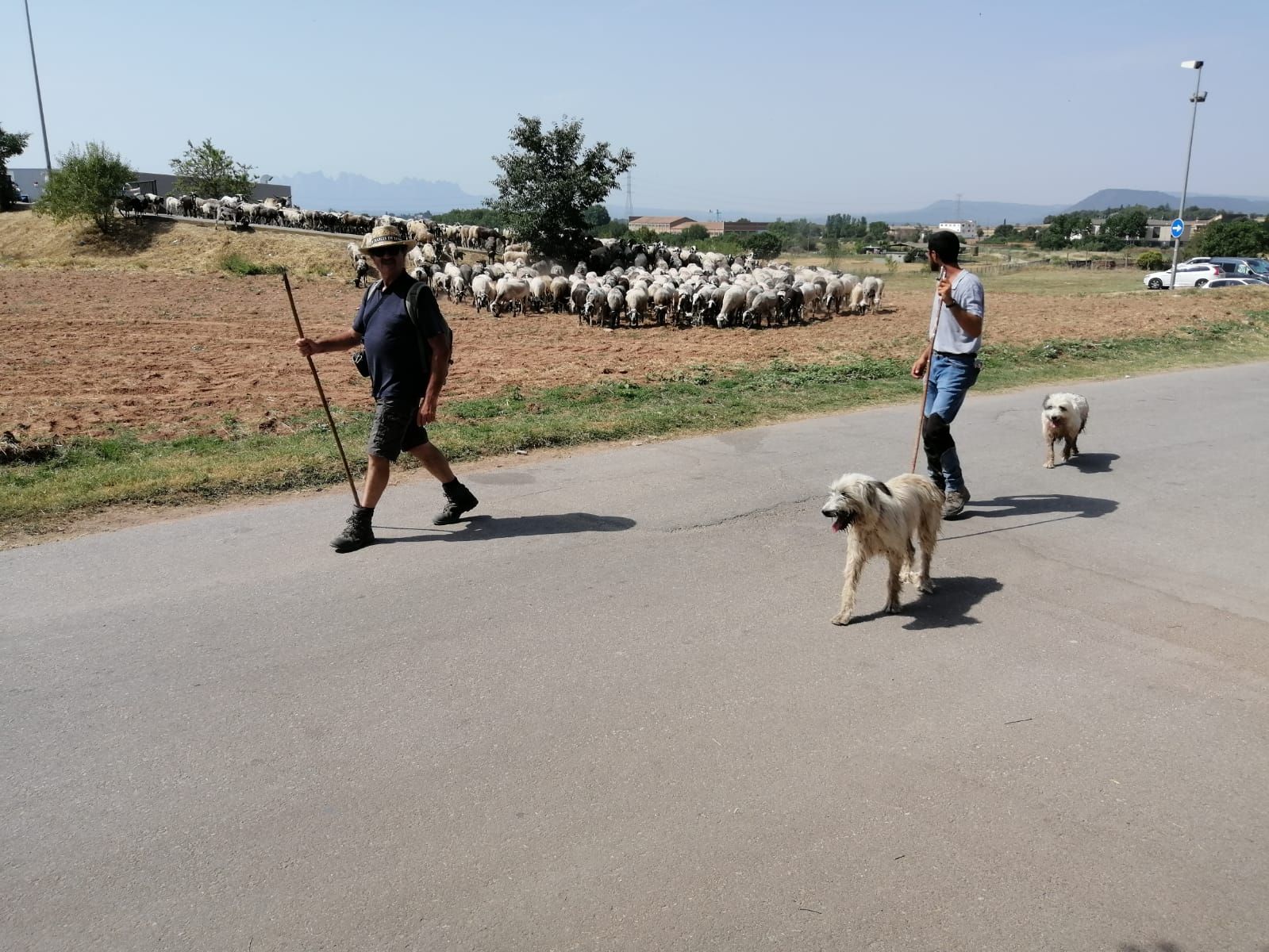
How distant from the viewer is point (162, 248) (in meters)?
36.8

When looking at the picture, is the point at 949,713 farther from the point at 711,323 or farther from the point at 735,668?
the point at 711,323

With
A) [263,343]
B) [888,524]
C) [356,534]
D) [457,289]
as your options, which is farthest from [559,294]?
[888,524]

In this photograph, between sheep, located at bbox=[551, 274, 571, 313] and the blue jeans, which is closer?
the blue jeans

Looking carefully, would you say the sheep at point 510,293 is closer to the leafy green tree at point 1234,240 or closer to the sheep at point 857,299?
the sheep at point 857,299

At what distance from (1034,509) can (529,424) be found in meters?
4.87

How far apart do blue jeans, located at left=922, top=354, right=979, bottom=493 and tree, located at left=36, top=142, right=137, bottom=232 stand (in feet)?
135

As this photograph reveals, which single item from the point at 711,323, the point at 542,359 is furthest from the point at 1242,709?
the point at 711,323

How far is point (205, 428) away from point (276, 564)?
483 centimetres

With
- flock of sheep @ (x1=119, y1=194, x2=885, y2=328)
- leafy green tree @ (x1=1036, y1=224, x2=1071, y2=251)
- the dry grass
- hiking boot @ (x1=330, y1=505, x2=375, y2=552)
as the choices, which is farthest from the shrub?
leafy green tree @ (x1=1036, y1=224, x2=1071, y2=251)

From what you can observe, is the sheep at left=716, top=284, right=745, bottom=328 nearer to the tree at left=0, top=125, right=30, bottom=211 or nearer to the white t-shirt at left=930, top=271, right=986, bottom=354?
the white t-shirt at left=930, top=271, right=986, bottom=354

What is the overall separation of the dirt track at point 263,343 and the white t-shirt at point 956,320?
267 inches

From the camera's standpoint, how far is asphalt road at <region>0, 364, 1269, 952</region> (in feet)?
9.47

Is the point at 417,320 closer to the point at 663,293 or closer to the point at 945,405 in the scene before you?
the point at 945,405

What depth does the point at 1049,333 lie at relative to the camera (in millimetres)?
17844
